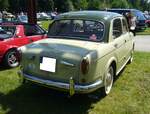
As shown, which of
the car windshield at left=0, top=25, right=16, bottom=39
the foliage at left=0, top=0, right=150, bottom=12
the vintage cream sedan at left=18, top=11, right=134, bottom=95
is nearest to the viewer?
the vintage cream sedan at left=18, top=11, right=134, bottom=95

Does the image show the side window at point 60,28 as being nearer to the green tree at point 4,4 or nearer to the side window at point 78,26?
the side window at point 78,26

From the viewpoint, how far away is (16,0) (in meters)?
73.0

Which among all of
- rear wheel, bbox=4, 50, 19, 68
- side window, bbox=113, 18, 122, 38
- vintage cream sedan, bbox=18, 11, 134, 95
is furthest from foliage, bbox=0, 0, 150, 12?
vintage cream sedan, bbox=18, 11, 134, 95

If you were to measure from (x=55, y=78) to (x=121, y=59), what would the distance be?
2.25 metres

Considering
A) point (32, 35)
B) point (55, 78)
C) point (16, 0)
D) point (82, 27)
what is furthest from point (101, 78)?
point (16, 0)

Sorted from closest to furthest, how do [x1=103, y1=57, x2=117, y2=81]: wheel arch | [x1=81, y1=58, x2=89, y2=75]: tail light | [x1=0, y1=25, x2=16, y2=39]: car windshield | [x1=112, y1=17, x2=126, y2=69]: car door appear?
[x1=81, y1=58, x2=89, y2=75]: tail light < [x1=103, y1=57, x2=117, y2=81]: wheel arch < [x1=112, y1=17, x2=126, y2=69]: car door < [x1=0, y1=25, x2=16, y2=39]: car windshield

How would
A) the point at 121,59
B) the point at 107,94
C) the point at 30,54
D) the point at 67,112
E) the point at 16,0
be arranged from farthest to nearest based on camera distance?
the point at 16,0 < the point at 121,59 < the point at 107,94 < the point at 30,54 < the point at 67,112

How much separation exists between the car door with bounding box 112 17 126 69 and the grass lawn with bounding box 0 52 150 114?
60 cm

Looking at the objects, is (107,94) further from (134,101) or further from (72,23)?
(72,23)

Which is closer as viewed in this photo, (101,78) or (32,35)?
(101,78)

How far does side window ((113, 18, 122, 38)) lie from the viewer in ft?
20.6

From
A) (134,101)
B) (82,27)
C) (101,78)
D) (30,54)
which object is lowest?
(134,101)

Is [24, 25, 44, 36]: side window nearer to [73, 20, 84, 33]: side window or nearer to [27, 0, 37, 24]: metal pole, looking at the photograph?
[73, 20, 84, 33]: side window

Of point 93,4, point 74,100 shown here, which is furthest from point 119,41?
point 93,4
